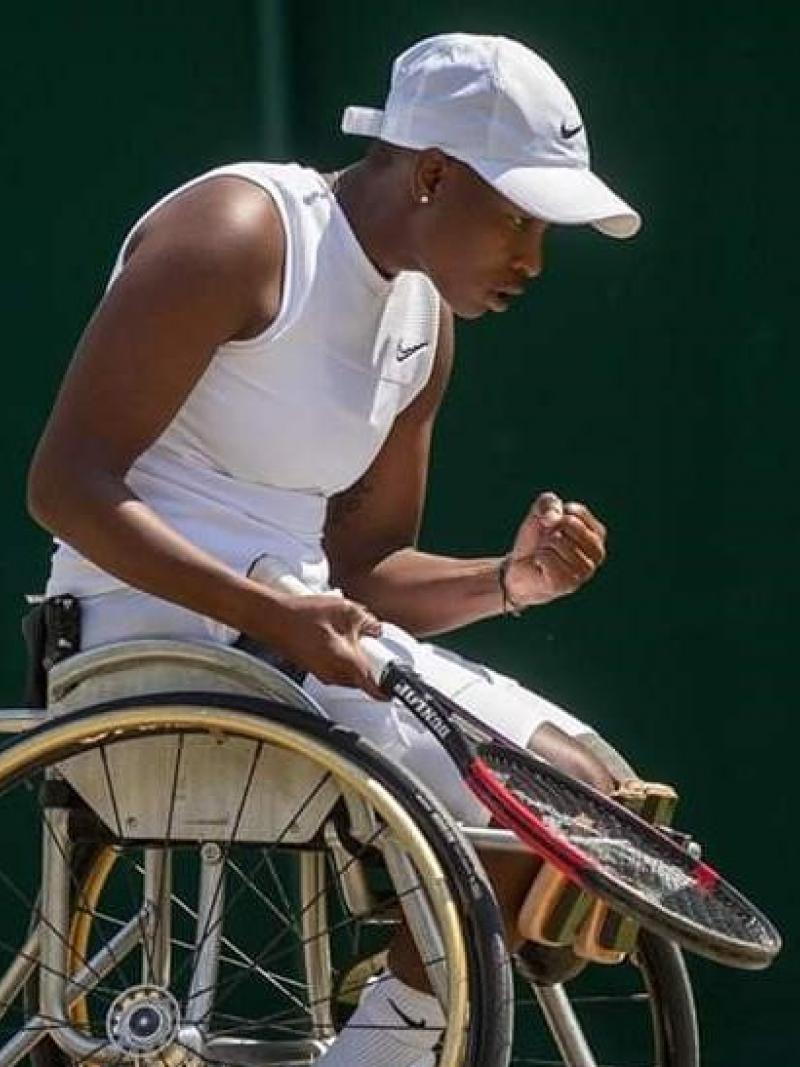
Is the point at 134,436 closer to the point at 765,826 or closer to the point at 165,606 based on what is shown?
the point at 165,606

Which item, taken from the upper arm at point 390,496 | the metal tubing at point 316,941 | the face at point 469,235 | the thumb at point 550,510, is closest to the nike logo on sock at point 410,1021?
the metal tubing at point 316,941

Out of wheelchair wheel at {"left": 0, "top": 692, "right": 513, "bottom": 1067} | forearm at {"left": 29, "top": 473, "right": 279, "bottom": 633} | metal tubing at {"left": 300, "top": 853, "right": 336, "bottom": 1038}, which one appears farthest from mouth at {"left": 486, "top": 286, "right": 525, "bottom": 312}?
metal tubing at {"left": 300, "top": 853, "right": 336, "bottom": 1038}

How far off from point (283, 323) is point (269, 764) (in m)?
0.55

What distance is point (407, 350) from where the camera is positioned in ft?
13.5

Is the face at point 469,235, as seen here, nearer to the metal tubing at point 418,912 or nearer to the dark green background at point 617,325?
the metal tubing at point 418,912

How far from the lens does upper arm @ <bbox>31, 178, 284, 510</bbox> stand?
3721 millimetres

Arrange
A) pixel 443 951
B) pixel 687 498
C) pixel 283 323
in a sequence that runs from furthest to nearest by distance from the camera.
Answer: pixel 687 498 < pixel 283 323 < pixel 443 951

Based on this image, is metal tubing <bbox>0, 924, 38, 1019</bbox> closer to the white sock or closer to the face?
the white sock

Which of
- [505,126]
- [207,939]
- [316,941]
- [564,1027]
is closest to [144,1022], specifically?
[207,939]

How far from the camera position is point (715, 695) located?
5285 mm

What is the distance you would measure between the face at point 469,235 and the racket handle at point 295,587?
412 mm

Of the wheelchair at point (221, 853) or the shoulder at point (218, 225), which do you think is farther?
the shoulder at point (218, 225)

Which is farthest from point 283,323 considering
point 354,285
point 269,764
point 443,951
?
point 443,951

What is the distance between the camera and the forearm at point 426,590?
4.29 m
